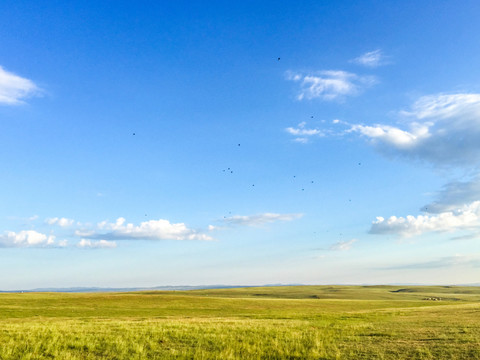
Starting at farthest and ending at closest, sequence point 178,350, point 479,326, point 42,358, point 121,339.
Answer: point 479,326 → point 121,339 → point 178,350 → point 42,358

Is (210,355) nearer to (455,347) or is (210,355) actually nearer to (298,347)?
(298,347)

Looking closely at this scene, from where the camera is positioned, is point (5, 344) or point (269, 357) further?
point (5, 344)

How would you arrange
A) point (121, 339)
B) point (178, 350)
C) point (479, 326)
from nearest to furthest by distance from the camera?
point (178, 350) < point (121, 339) < point (479, 326)

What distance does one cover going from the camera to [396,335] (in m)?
24.6

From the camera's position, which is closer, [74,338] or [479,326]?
[74,338]

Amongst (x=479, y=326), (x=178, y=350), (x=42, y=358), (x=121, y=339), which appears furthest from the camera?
(x=479, y=326)

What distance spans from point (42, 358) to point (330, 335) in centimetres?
1813

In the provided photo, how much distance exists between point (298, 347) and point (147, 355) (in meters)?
8.26

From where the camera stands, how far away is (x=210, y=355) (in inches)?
754

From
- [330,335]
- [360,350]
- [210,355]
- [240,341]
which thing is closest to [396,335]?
[330,335]

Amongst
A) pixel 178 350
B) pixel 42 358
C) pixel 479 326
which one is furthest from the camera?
pixel 479 326

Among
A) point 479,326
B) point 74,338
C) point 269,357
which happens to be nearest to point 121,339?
point 74,338

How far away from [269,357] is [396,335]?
34.7 ft

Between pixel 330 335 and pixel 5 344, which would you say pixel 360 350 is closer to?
pixel 330 335
